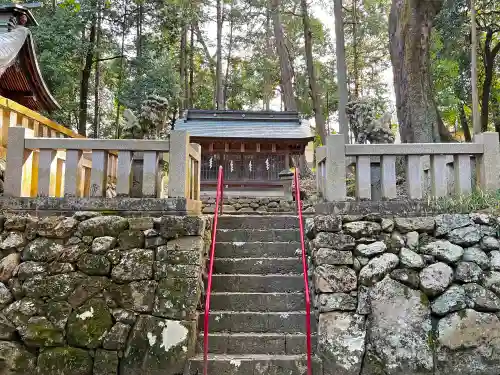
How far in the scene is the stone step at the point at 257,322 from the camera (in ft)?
13.5

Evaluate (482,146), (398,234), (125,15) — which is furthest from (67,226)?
(125,15)

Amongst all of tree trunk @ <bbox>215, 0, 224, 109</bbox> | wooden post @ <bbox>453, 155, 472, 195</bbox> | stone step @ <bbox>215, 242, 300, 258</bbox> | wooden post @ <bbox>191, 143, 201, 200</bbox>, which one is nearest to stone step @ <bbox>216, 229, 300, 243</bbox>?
stone step @ <bbox>215, 242, 300, 258</bbox>

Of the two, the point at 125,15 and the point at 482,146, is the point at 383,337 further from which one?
the point at 125,15

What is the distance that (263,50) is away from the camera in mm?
24422

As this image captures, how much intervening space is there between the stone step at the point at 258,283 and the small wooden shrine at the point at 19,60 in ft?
16.7

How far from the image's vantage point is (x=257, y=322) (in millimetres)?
4137

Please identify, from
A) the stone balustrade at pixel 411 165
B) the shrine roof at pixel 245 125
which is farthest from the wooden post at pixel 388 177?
the shrine roof at pixel 245 125

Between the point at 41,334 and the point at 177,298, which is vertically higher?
the point at 177,298

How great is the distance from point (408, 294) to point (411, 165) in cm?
142

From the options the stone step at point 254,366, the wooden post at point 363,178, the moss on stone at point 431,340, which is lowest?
the stone step at point 254,366

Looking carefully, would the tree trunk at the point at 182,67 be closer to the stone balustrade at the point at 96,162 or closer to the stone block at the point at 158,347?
the stone balustrade at the point at 96,162

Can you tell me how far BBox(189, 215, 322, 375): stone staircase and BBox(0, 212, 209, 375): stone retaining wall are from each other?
0.41 m

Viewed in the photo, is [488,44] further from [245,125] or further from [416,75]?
[245,125]

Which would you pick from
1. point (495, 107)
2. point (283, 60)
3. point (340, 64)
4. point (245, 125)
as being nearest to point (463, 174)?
point (245, 125)
